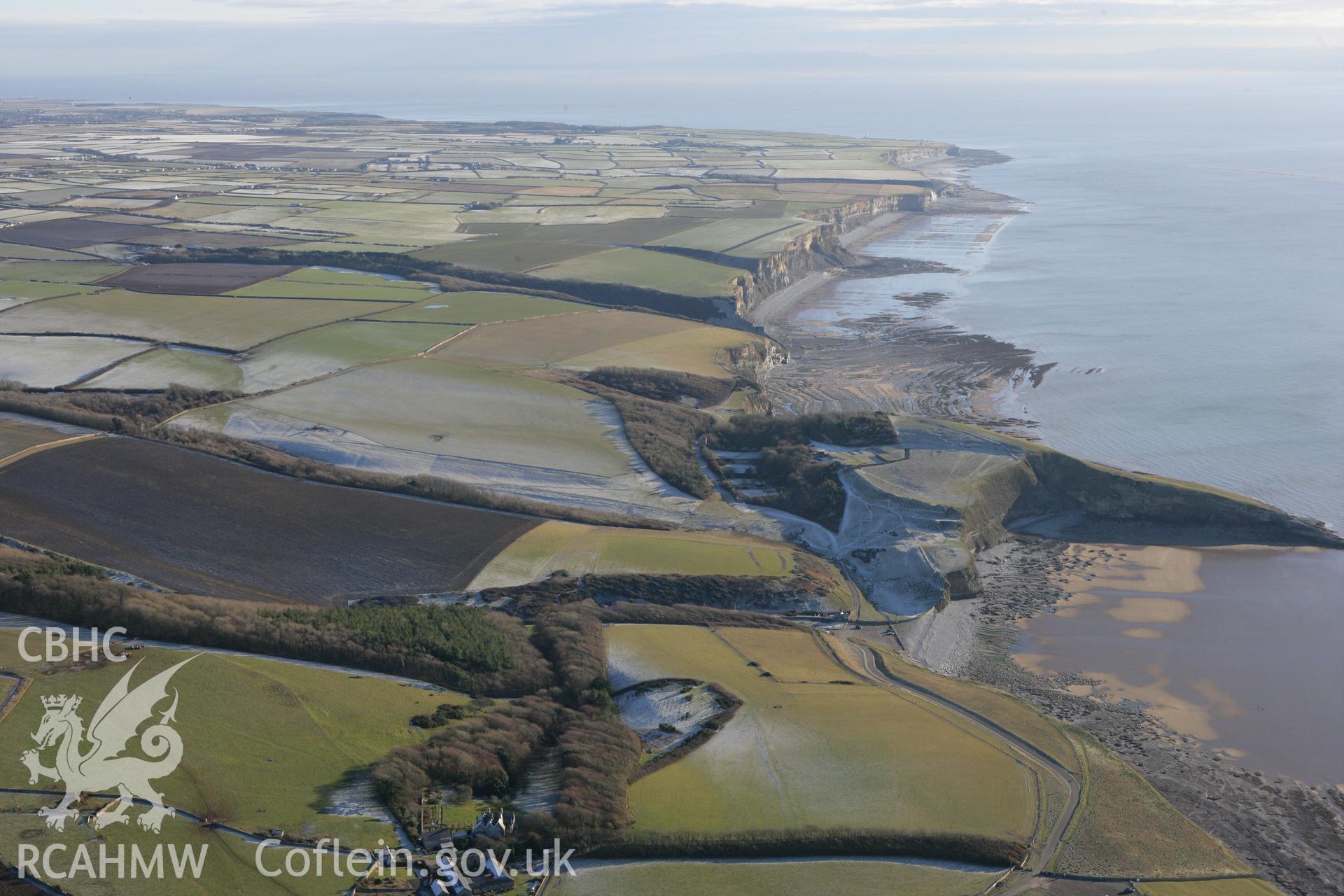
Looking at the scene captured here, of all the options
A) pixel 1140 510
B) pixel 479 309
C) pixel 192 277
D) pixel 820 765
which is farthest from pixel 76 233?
pixel 820 765

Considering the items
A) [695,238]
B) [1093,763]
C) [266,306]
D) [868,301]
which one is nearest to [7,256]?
[266,306]

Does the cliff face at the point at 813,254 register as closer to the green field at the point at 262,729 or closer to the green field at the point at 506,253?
the green field at the point at 506,253

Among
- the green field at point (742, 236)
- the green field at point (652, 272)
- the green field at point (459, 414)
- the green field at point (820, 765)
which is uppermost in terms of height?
the green field at point (742, 236)

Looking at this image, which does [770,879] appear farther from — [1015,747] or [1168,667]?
[1168,667]

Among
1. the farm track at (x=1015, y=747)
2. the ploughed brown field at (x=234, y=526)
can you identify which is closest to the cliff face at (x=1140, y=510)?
the farm track at (x=1015, y=747)

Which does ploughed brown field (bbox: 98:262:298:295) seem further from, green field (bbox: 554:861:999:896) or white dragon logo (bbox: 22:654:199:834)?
green field (bbox: 554:861:999:896)

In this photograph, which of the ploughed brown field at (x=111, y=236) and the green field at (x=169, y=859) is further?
the ploughed brown field at (x=111, y=236)
